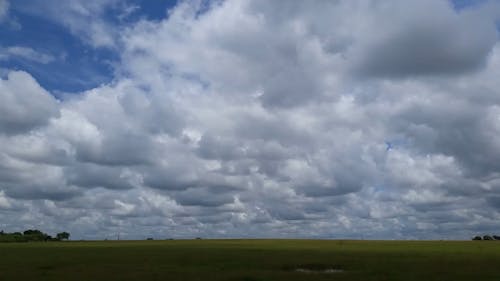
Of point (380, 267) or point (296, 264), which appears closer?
point (380, 267)

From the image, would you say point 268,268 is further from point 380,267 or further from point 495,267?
point 495,267

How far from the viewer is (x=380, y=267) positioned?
214 feet

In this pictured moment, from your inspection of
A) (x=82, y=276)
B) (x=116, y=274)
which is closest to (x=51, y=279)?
(x=82, y=276)

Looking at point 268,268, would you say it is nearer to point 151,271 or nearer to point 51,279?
point 151,271

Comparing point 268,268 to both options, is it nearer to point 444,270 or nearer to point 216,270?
point 216,270

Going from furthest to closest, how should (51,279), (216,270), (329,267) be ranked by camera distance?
(329,267) < (216,270) < (51,279)

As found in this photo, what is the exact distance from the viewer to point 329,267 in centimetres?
6944

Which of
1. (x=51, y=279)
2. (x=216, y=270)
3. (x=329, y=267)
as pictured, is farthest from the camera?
(x=329, y=267)

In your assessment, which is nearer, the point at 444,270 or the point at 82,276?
the point at 82,276

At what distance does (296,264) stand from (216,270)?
579 inches

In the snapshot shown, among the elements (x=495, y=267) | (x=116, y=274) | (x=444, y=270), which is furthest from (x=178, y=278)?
(x=495, y=267)

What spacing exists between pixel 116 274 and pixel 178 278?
25.0ft

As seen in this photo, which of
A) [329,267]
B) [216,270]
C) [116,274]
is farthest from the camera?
[329,267]

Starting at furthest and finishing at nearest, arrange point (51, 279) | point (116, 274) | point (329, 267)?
1. point (329, 267)
2. point (116, 274)
3. point (51, 279)
